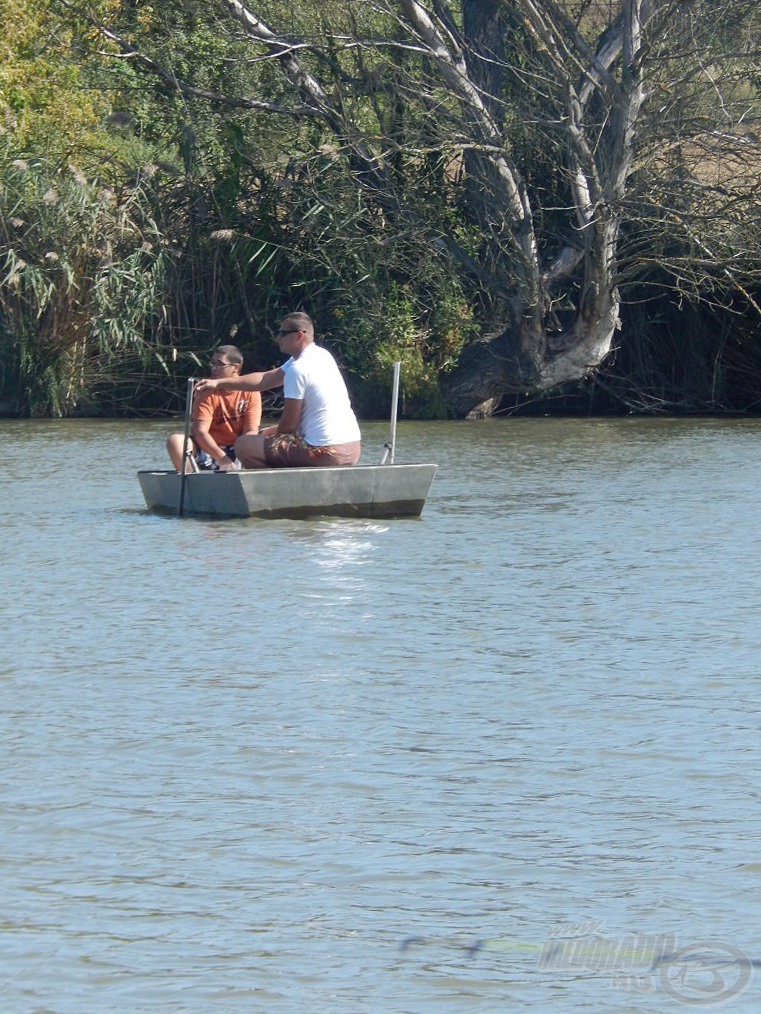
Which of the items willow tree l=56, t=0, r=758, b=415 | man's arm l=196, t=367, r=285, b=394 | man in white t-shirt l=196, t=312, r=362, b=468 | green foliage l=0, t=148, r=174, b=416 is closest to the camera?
man's arm l=196, t=367, r=285, b=394

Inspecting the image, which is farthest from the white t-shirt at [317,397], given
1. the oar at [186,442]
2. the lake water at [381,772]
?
the lake water at [381,772]

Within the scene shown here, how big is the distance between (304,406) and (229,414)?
1.03m

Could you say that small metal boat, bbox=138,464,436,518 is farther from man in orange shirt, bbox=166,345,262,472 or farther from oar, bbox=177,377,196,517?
man in orange shirt, bbox=166,345,262,472

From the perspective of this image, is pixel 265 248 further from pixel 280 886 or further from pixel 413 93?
pixel 280 886

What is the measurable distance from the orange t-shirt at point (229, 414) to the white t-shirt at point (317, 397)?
799 mm

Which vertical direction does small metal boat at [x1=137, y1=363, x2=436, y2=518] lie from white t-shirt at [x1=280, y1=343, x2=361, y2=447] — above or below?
below

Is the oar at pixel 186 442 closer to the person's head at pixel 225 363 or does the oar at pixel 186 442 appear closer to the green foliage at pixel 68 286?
the person's head at pixel 225 363

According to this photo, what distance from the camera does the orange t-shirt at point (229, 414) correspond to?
14.2 m

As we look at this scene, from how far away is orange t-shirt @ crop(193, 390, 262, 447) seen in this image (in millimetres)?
14203

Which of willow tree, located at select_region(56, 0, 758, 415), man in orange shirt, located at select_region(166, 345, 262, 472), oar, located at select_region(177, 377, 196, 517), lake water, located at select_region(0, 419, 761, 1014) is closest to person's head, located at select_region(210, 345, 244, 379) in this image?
man in orange shirt, located at select_region(166, 345, 262, 472)

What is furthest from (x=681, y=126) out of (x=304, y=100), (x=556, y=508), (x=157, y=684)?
(x=157, y=684)

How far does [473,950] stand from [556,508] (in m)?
9.43

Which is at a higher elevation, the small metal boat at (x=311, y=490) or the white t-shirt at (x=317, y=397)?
the white t-shirt at (x=317, y=397)

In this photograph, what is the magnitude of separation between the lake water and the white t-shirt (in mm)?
1353
